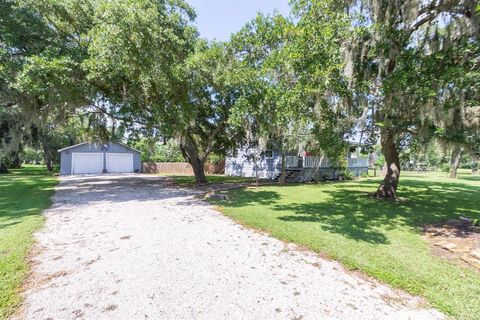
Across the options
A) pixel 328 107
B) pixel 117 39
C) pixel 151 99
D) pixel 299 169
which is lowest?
pixel 299 169

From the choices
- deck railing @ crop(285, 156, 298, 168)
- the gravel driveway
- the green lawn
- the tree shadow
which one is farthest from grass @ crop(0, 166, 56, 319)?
deck railing @ crop(285, 156, 298, 168)

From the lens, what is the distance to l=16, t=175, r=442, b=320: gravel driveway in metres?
2.46

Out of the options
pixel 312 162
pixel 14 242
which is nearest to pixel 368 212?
pixel 14 242

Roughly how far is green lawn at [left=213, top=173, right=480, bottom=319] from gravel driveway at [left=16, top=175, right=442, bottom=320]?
345mm

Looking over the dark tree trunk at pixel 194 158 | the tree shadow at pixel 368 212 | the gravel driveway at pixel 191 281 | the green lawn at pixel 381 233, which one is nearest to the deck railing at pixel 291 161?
the dark tree trunk at pixel 194 158

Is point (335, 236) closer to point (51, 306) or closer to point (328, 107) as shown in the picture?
point (328, 107)

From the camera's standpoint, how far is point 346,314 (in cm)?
245

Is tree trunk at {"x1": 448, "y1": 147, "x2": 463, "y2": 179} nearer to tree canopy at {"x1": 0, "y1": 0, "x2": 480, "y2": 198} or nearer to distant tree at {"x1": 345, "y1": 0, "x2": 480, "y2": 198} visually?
tree canopy at {"x1": 0, "y1": 0, "x2": 480, "y2": 198}

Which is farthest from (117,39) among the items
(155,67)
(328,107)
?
(328,107)

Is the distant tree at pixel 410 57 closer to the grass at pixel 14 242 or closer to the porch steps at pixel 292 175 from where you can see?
the grass at pixel 14 242

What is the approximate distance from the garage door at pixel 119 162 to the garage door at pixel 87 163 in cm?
71

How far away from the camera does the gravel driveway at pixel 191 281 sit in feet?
8.06

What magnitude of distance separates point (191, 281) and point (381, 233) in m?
3.95

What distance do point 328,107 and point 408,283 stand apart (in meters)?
3.94
